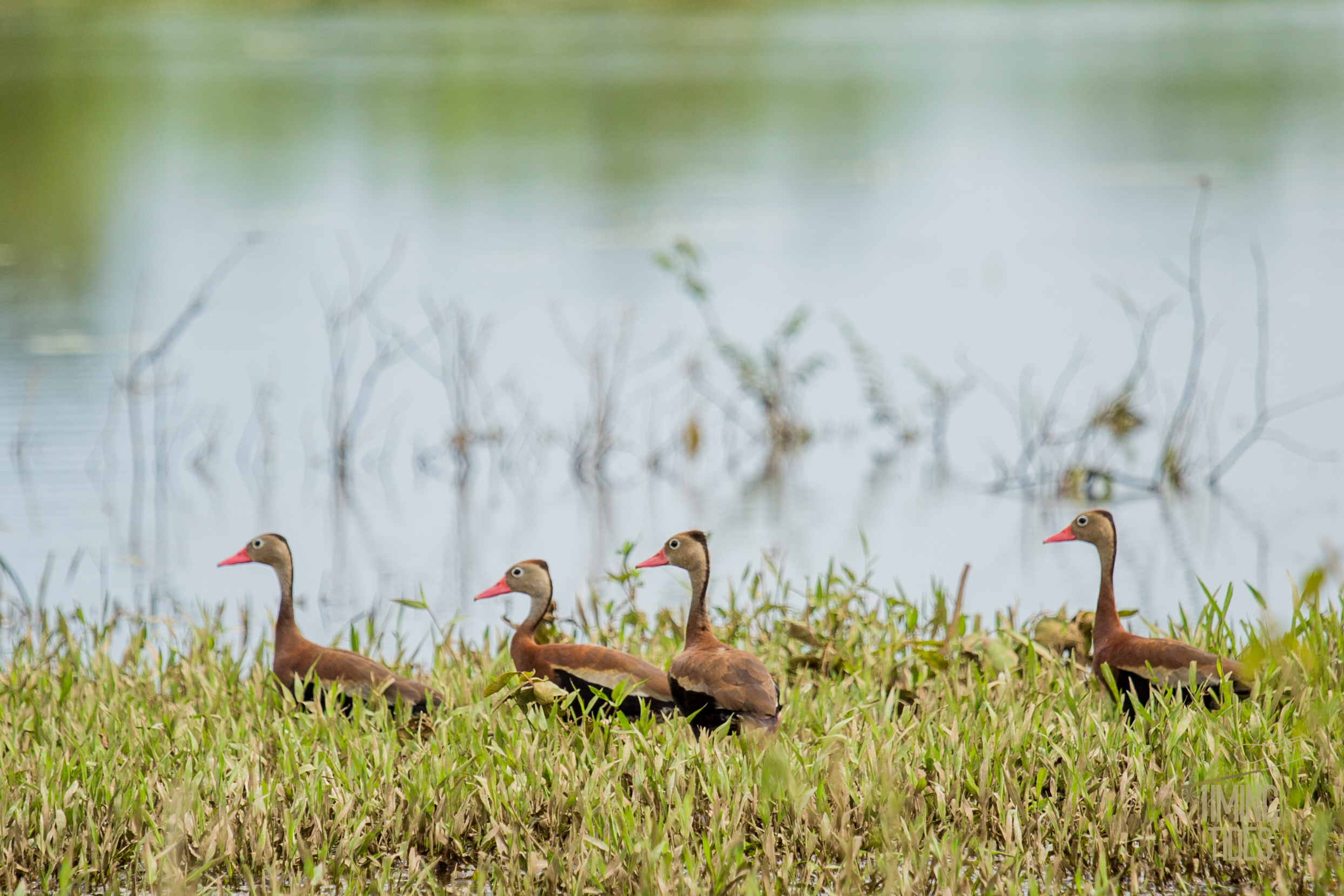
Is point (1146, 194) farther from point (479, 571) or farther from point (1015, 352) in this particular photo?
point (479, 571)

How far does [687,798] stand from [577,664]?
81cm

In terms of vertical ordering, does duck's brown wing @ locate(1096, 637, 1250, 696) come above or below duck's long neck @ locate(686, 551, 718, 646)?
below

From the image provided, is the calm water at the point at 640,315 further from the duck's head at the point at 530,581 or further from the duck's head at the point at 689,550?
the duck's head at the point at 689,550

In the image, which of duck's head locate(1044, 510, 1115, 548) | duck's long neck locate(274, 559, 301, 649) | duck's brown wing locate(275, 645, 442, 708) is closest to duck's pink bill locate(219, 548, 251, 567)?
duck's long neck locate(274, 559, 301, 649)

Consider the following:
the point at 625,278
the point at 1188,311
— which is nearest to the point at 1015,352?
the point at 1188,311

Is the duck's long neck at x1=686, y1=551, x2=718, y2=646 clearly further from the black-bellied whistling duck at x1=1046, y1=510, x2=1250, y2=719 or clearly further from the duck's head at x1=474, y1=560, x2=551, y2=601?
the black-bellied whistling duck at x1=1046, y1=510, x2=1250, y2=719

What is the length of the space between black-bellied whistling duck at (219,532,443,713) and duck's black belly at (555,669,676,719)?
424mm

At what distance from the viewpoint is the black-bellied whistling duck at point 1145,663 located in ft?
15.6

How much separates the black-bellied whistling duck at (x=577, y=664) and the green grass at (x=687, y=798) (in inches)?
4.1

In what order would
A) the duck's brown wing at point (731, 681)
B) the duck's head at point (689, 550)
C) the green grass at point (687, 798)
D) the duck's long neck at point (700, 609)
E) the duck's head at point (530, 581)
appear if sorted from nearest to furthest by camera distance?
the green grass at point (687, 798) < the duck's brown wing at point (731, 681) < the duck's long neck at point (700, 609) < the duck's head at point (689, 550) < the duck's head at point (530, 581)

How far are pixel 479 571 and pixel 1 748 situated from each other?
3.10m

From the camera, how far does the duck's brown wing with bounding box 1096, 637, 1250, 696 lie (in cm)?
475

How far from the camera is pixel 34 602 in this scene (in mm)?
7301

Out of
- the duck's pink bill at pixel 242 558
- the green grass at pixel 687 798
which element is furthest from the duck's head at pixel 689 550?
the duck's pink bill at pixel 242 558
